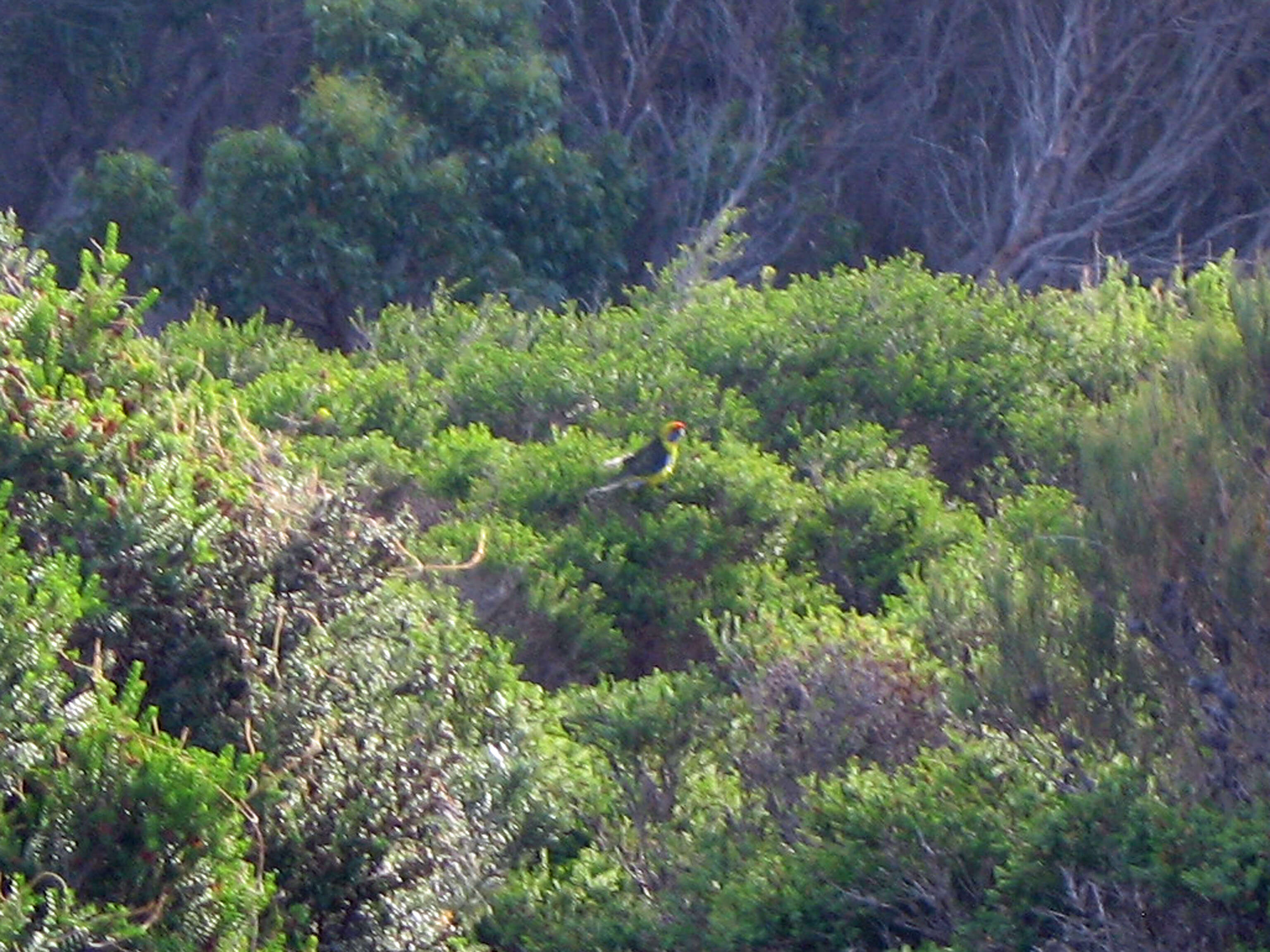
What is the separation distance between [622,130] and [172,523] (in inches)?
481

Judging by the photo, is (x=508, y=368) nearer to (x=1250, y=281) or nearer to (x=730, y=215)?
(x=730, y=215)

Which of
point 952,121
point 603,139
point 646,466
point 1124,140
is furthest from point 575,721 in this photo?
point 952,121

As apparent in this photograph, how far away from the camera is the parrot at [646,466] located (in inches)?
307

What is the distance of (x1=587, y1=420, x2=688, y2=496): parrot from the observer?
7805mm

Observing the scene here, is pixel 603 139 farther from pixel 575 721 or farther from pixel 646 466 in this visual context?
pixel 575 721

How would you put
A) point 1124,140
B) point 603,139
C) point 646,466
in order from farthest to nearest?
point 1124,140 → point 603,139 → point 646,466

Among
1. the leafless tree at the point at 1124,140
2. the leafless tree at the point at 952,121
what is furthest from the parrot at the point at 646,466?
the leafless tree at the point at 1124,140

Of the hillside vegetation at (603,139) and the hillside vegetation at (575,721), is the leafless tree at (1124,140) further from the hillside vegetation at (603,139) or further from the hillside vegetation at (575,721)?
the hillside vegetation at (575,721)

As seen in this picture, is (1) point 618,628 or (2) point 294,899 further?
(1) point 618,628

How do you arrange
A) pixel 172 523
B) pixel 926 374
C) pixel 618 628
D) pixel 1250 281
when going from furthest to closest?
pixel 926 374
pixel 618 628
pixel 1250 281
pixel 172 523

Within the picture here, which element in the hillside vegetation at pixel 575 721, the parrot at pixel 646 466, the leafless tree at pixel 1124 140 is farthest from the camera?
the leafless tree at pixel 1124 140

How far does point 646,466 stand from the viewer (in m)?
7.82

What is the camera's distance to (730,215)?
13234mm

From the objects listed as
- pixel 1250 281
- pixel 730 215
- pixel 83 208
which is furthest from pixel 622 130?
pixel 1250 281
